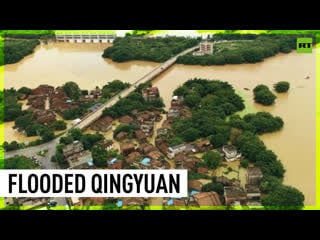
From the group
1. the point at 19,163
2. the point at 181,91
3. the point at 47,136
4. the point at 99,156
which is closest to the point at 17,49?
the point at 181,91

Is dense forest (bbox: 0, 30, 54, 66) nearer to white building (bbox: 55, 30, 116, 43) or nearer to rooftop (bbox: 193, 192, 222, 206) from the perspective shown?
A: white building (bbox: 55, 30, 116, 43)

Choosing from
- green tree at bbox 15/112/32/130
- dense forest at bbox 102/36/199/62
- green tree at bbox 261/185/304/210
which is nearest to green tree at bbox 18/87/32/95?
green tree at bbox 15/112/32/130

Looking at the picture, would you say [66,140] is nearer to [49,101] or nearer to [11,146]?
[11,146]

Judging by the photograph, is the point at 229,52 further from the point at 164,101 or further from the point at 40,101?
the point at 40,101

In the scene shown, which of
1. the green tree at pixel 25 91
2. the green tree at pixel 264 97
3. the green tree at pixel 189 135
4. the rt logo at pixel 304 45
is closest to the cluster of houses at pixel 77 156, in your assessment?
the green tree at pixel 189 135

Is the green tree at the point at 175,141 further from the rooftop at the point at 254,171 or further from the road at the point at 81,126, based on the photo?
the road at the point at 81,126

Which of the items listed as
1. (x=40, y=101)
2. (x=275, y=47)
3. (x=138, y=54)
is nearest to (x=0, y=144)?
(x=40, y=101)

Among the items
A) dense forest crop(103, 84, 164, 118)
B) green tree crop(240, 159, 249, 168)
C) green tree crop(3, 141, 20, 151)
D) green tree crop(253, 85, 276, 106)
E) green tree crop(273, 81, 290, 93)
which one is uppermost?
green tree crop(273, 81, 290, 93)
